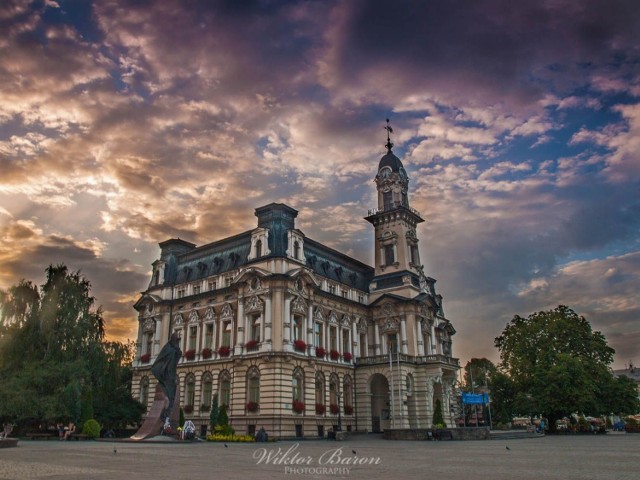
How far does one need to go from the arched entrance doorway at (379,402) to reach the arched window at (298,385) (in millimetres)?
10376

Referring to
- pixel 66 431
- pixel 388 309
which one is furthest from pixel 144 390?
pixel 388 309

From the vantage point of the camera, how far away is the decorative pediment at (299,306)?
52.5 metres

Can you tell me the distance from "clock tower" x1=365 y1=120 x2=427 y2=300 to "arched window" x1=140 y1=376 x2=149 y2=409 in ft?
91.1

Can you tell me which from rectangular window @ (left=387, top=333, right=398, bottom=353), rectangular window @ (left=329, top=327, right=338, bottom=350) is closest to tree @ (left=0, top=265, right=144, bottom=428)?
rectangular window @ (left=329, top=327, right=338, bottom=350)

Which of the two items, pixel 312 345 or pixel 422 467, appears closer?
pixel 422 467

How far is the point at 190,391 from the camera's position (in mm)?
56625

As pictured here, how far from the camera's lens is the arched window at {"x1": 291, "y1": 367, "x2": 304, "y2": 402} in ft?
167

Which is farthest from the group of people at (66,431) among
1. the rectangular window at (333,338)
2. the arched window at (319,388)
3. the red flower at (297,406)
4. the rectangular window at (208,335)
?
the rectangular window at (333,338)

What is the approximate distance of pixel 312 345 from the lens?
2117 inches

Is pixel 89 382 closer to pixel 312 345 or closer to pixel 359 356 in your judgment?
pixel 312 345

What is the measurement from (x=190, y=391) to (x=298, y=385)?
12.7m

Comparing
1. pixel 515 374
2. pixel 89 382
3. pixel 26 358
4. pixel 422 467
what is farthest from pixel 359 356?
pixel 422 467

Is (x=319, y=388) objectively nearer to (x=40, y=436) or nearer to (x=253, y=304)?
(x=253, y=304)

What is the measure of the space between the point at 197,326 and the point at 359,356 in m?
18.3
